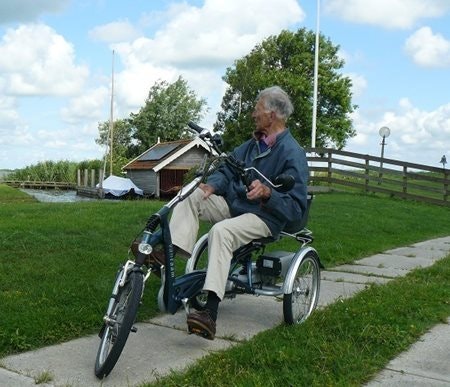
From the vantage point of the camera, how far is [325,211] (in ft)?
41.1

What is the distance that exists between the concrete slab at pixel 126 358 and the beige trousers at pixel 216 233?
411 mm

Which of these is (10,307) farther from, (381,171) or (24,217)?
(381,171)

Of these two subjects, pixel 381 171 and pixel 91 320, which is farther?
pixel 381 171

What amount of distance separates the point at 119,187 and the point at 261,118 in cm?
3840

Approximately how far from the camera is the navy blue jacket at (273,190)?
402cm

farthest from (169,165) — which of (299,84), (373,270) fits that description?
(373,270)

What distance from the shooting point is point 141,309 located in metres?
4.50

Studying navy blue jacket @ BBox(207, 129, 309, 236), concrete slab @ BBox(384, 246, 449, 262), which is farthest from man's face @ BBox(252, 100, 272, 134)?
concrete slab @ BBox(384, 246, 449, 262)

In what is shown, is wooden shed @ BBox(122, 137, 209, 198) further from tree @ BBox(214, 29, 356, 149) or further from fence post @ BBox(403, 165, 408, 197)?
fence post @ BBox(403, 165, 408, 197)

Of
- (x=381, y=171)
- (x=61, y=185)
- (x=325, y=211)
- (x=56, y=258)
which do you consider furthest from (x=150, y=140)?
(x=56, y=258)

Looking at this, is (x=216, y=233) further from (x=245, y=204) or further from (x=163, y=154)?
(x=163, y=154)

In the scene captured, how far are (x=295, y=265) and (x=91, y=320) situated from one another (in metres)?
1.42

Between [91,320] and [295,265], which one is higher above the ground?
[295,265]

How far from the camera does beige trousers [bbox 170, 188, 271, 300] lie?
3.71m
